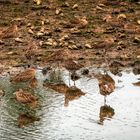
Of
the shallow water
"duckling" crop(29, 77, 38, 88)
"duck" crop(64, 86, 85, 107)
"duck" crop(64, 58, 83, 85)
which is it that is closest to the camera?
the shallow water

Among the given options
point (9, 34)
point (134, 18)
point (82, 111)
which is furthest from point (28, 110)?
point (134, 18)

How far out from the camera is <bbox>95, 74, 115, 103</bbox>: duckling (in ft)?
57.0

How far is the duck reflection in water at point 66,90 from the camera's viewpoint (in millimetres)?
17375

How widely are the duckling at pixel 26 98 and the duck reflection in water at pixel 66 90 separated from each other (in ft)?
2.66

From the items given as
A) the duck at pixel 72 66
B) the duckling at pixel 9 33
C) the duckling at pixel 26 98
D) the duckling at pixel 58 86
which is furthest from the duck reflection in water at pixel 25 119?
the duckling at pixel 9 33

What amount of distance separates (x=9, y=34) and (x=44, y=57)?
234 cm

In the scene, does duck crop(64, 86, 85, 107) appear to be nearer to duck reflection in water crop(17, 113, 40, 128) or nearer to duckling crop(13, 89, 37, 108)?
duckling crop(13, 89, 37, 108)

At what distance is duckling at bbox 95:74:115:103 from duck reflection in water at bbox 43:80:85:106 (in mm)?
563

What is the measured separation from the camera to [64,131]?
14.9 meters

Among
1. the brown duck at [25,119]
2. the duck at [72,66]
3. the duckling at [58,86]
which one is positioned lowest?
the brown duck at [25,119]

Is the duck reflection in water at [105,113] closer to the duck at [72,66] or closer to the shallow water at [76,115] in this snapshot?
the shallow water at [76,115]

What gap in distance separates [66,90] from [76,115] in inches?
85.4

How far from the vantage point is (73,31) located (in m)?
23.8

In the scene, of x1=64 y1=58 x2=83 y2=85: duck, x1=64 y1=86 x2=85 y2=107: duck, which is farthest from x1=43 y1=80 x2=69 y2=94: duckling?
x1=64 y1=58 x2=83 y2=85: duck
